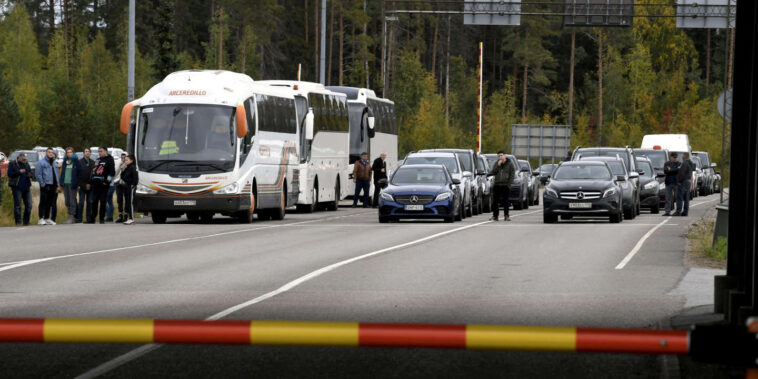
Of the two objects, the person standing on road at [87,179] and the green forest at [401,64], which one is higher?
the green forest at [401,64]

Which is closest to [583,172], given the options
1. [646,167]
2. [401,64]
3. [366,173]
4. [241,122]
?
[241,122]

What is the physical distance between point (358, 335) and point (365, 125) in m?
42.6

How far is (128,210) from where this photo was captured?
34.1 meters

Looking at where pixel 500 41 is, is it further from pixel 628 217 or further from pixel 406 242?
pixel 406 242

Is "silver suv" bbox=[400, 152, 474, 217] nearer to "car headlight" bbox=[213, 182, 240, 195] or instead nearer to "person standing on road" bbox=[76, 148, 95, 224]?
"car headlight" bbox=[213, 182, 240, 195]

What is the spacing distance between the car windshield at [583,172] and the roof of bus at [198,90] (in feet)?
25.7

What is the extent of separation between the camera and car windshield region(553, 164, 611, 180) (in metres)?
35.2

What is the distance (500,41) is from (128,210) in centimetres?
9216

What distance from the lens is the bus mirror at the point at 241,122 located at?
110 feet

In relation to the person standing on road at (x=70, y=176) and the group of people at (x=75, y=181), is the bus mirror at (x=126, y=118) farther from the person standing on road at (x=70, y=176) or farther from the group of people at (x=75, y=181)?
the person standing on road at (x=70, y=176)

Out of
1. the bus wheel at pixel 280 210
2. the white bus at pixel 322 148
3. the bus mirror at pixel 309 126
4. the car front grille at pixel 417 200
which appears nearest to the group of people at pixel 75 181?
the bus wheel at pixel 280 210

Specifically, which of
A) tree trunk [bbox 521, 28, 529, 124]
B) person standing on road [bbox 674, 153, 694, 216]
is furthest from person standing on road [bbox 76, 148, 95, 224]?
tree trunk [bbox 521, 28, 529, 124]

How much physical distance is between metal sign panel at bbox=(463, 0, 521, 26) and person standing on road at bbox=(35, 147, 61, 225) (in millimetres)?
22117

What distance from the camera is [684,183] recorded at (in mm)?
39375
